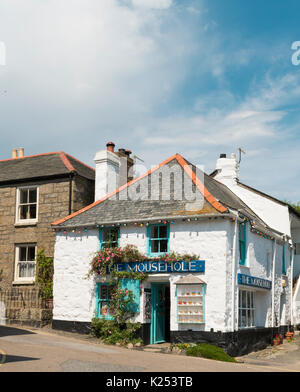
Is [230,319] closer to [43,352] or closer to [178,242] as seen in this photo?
[178,242]

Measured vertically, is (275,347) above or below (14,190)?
below

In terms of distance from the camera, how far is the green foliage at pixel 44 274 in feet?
66.8

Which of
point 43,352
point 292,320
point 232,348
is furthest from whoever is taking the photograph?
point 292,320

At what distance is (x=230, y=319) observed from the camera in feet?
54.7

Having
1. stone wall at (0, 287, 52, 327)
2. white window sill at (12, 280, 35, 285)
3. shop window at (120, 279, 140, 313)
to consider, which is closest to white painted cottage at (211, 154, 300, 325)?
shop window at (120, 279, 140, 313)

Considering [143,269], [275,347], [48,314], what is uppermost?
[143,269]

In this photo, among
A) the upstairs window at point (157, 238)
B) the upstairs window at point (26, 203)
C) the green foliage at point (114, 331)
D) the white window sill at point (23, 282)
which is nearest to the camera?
the green foliage at point (114, 331)

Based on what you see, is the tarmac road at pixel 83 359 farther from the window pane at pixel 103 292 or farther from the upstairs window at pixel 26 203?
the upstairs window at pixel 26 203

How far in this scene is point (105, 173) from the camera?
21.7 metres

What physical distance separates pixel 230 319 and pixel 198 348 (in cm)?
176

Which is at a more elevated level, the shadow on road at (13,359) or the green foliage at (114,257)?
the green foliage at (114,257)

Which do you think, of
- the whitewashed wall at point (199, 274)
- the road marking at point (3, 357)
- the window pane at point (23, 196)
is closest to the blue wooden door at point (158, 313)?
the whitewashed wall at point (199, 274)

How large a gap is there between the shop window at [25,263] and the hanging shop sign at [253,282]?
30.2 ft
